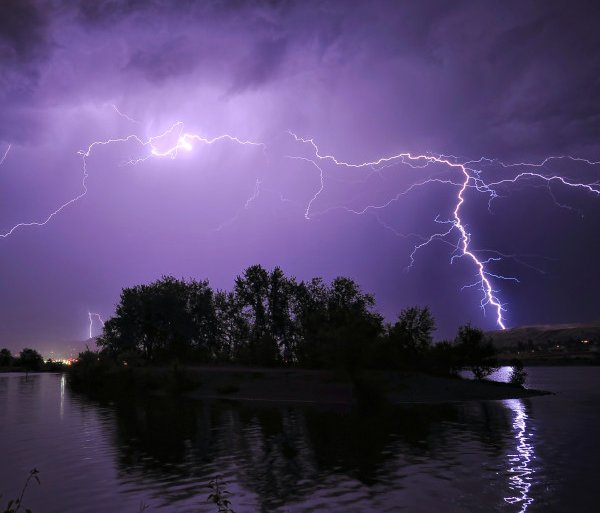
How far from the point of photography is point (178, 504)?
43.0ft

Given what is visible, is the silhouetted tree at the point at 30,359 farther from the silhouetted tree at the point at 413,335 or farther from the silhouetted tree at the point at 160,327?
the silhouetted tree at the point at 413,335

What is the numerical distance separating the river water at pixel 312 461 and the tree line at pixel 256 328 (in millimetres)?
27094

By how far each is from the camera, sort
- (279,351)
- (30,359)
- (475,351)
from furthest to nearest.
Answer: (30,359) < (279,351) < (475,351)

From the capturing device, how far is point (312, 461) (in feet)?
60.2

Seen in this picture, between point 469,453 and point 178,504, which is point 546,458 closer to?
point 469,453

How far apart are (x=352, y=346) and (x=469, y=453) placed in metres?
20.9

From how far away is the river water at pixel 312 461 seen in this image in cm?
1330

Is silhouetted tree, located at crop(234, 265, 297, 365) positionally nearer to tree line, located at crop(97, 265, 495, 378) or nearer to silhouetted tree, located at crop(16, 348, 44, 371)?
tree line, located at crop(97, 265, 495, 378)

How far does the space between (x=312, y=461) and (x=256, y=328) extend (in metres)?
60.3

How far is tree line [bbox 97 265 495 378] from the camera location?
6122cm

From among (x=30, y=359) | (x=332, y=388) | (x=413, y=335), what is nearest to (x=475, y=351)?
(x=413, y=335)

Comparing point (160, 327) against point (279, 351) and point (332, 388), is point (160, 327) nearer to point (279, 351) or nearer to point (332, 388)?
point (279, 351)

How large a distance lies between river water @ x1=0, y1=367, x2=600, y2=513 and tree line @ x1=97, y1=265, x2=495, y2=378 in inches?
1067

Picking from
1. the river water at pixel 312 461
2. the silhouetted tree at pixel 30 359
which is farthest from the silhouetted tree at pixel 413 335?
the silhouetted tree at pixel 30 359
